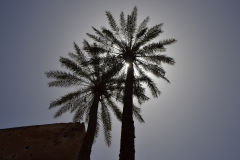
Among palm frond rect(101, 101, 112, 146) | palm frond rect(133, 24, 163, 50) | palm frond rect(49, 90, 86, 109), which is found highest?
palm frond rect(133, 24, 163, 50)

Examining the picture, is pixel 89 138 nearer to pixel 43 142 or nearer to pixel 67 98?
pixel 43 142

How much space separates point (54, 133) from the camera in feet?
36.3

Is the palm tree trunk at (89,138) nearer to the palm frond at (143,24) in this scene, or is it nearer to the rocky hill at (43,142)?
the rocky hill at (43,142)

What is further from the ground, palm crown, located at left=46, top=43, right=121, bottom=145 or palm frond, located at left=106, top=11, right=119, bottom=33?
palm frond, located at left=106, top=11, right=119, bottom=33

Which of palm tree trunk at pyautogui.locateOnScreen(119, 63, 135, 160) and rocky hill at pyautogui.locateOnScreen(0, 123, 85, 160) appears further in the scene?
rocky hill at pyautogui.locateOnScreen(0, 123, 85, 160)

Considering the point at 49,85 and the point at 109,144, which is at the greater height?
the point at 49,85

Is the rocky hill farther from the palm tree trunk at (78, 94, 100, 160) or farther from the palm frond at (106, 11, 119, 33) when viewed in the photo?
the palm frond at (106, 11, 119, 33)

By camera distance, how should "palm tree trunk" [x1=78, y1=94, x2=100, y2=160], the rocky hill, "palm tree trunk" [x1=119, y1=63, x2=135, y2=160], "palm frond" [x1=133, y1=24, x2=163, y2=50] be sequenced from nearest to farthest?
1. "palm tree trunk" [x1=119, y1=63, x2=135, y2=160]
2. the rocky hill
3. "palm tree trunk" [x1=78, y1=94, x2=100, y2=160]
4. "palm frond" [x1=133, y1=24, x2=163, y2=50]

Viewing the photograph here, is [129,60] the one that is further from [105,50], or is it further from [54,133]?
[54,133]

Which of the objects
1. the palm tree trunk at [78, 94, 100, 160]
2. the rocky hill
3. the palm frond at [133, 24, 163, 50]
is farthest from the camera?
the palm frond at [133, 24, 163, 50]

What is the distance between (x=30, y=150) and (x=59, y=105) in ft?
15.5

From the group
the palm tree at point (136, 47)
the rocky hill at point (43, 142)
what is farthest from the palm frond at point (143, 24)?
the rocky hill at point (43, 142)

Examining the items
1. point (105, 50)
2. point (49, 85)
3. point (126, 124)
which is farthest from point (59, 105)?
point (126, 124)

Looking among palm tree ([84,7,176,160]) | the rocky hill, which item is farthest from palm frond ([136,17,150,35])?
the rocky hill
